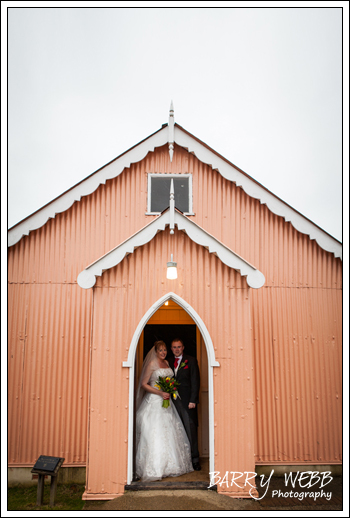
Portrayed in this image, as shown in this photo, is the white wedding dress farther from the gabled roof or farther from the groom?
the gabled roof

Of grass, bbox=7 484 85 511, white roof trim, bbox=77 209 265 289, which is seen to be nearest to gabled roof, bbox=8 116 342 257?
white roof trim, bbox=77 209 265 289

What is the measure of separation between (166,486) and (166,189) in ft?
20.0

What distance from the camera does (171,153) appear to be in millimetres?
8375

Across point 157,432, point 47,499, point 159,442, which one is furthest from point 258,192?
point 47,499

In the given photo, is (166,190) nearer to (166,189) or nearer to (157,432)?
(166,189)

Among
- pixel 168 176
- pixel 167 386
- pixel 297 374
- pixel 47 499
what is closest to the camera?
pixel 47 499

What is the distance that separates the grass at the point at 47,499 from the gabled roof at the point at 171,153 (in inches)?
195

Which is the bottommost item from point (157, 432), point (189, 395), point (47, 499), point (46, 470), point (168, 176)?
point (47, 499)

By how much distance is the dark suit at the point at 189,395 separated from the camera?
292 inches

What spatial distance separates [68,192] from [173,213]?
3.01 m

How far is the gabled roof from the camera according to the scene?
8219 mm

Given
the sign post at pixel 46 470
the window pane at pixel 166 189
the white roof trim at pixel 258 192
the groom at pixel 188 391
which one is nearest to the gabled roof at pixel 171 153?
the white roof trim at pixel 258 192

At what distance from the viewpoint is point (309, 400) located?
8.03 m

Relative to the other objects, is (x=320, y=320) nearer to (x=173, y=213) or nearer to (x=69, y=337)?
(x=173, y=213)
